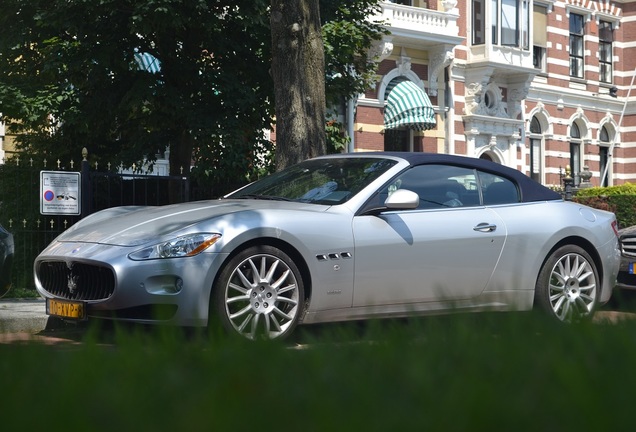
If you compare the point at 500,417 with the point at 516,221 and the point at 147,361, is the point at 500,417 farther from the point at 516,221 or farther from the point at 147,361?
the point at 516,221

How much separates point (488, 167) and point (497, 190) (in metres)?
0.21

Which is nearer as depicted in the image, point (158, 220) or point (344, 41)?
point (158, 220)

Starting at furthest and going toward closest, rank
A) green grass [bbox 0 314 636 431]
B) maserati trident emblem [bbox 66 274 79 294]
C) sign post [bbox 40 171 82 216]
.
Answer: sign post [bbox 40 171 82 216] < maserati trident emblem [bbox 66 274 79 294] < green grass [bbox 0 314 636 431]

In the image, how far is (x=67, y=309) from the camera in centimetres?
680

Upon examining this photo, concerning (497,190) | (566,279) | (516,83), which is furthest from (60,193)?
(516,83)

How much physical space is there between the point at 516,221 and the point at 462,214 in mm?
509

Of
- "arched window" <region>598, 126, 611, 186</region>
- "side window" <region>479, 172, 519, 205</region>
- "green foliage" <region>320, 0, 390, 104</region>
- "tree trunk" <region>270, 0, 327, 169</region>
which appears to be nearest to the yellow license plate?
"side window" <region>479, 172, 519, 205</region>

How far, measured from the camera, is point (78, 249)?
269 inches

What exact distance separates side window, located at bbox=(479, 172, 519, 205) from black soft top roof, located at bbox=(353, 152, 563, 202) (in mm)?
45

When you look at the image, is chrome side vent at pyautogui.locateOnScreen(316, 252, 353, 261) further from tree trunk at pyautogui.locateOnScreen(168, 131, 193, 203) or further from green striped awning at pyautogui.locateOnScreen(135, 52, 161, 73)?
green striped awning at pyautogui.locateOnScreen(135, 52, 161, 73)

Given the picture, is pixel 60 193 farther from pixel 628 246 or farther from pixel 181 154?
pixel 628 246

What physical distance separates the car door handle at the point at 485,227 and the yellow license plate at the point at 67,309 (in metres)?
2.91

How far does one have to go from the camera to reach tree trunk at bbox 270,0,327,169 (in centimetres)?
1146

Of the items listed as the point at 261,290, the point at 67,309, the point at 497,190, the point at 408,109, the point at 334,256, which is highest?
the point at 408,109
